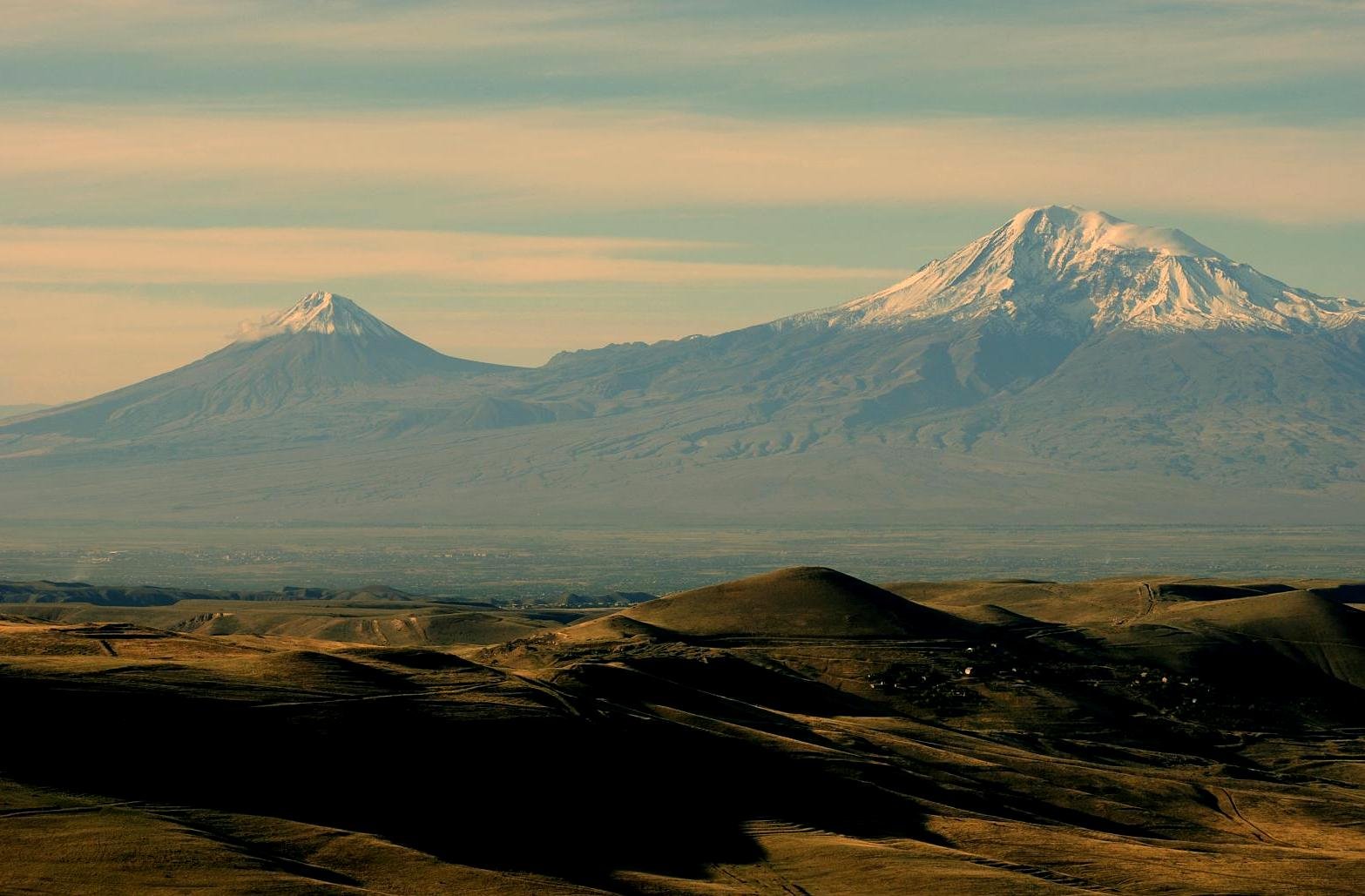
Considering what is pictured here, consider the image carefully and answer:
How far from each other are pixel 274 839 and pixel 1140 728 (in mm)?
97570

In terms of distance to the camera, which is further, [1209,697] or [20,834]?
[1209,697]

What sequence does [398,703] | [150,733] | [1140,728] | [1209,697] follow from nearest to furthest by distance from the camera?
[150,733]
[398,703]
[1140,728]
[1209,697]


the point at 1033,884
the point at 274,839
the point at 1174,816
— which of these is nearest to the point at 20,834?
the point at 274,839

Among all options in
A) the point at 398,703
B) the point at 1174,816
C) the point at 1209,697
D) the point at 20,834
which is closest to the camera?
the point at 20,834

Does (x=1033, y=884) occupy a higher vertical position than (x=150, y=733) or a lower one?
lower

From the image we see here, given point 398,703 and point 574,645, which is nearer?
point 398,703

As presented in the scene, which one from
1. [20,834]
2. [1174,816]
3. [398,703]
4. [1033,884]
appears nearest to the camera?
[20,834]

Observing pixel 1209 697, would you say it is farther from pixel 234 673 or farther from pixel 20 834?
pixel 20 834

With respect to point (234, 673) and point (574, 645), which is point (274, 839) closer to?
point (234, 673)

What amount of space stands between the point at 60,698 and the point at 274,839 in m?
19.9

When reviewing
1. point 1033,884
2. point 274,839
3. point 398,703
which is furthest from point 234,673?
point 1033,884

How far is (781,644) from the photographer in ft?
625

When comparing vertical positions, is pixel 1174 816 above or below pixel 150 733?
below

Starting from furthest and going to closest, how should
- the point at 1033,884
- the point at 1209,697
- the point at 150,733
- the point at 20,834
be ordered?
the point at 1209,697
the point at 150,733
the point at 1033,884
the point at 20,834
